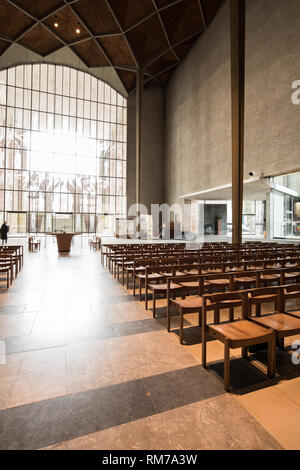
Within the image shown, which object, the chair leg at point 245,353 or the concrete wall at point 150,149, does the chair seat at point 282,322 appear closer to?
the chair leg at point 245,353

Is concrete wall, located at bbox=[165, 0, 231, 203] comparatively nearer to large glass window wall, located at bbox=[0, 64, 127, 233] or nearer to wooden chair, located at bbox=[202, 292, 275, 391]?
large glass window wall, located at bbox=[0, 64, 127, 233]

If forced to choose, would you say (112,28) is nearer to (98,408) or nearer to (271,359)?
(271,359)

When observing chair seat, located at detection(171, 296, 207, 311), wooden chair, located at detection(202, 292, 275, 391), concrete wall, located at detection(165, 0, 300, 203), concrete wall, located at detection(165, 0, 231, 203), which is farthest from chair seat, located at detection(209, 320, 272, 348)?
concrete wall, located at detection(165, 0, 231, 203)

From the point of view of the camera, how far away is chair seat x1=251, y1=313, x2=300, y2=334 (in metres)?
2.28

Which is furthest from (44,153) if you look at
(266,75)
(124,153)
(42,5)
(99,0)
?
(266,75)

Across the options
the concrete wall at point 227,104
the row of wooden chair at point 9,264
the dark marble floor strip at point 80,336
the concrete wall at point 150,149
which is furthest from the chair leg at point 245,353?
the concrete wall at point 150,149

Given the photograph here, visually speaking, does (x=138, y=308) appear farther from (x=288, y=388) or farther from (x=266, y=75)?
(x=266, y=75)

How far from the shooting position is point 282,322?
2443mm

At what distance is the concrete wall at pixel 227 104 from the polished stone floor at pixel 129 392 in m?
9.49

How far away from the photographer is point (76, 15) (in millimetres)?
14148

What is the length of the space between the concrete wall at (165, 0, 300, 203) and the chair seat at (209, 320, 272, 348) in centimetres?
924

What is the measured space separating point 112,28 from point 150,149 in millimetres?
8433
